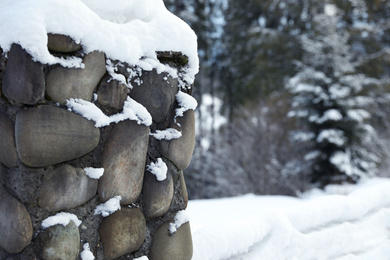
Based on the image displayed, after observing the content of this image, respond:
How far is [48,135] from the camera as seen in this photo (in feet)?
3.67

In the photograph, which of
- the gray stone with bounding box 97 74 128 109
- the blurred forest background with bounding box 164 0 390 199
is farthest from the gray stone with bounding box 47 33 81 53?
the blurred forest background with bounding box 164 0 390 199

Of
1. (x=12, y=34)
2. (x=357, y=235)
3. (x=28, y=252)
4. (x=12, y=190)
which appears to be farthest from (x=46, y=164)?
(x=357, y=235)

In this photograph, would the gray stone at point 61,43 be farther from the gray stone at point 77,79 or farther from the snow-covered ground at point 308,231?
the snow-covered ground at point 308,231

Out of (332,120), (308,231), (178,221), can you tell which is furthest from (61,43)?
(332,120)

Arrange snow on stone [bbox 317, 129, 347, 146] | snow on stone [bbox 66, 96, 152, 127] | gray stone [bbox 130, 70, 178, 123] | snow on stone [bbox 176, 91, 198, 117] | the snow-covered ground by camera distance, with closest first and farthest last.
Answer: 1. snow on stone [bbox 66, 96, 152, 127]
2. gray stone [bbox 130, 70, 178, 123]
3. snow on stone [bbox 176, 91, 198, 117]
4. the snow-covered ground
5. snow on stone [bbox 317, 129, 347, 146]

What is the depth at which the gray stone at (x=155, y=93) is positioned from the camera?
4.57 ft

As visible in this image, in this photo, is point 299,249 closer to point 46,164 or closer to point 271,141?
point 46,164

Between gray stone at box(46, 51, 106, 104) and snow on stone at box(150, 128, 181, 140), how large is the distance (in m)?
0.31

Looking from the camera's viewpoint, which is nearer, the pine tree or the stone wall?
the stone wall

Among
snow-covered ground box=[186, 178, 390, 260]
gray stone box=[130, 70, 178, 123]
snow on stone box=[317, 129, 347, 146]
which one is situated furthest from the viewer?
snow on stone box=[317, 129, 347, 146]

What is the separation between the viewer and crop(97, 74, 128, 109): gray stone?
1275 millimetres

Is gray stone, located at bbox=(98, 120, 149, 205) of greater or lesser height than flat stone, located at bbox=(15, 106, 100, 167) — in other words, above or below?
below

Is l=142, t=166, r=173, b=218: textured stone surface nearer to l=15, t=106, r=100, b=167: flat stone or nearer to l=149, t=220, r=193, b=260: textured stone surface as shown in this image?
l=149, t=220, r=193, b=260: textured stone surface

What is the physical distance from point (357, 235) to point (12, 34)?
8.38 ft
